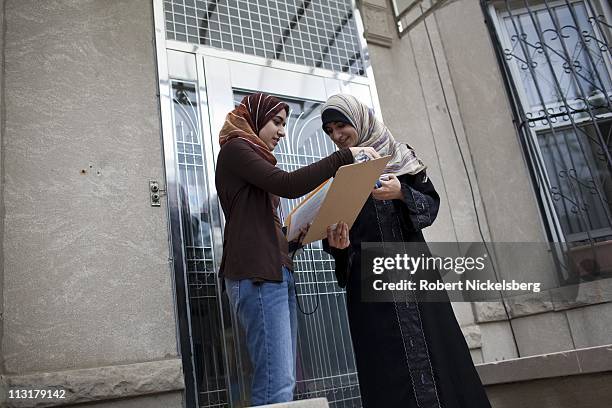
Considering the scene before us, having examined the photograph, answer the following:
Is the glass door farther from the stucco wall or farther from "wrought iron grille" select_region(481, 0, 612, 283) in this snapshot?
"wrought iron grille" select_region(481, 0, 612, 283)

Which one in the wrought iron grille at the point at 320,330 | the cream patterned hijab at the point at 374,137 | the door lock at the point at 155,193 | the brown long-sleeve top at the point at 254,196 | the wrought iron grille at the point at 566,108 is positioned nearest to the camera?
the brown long-sleeve top at the point at 254,196

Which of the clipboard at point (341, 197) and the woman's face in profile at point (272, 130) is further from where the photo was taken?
the woman's face in profile at point (272, 130)

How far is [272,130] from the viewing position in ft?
6.88

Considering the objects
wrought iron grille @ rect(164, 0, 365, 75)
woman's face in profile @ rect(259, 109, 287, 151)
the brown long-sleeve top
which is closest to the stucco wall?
wrought iron grille @ rect(164, 0, 365, 75)

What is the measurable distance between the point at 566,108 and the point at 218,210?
2357 mm

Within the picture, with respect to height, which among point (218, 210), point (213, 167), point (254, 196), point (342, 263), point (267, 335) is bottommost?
point (267, 335)

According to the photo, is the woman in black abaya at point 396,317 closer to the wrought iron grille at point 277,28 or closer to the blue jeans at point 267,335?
the blue jeans at point 267,335

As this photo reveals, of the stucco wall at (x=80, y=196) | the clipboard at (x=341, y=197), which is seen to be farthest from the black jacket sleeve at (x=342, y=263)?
the stucco wall at (x=80, y=196)

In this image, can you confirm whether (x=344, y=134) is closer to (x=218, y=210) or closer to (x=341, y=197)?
(x=341, y=197)

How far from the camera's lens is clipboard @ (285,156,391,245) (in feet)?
5.57

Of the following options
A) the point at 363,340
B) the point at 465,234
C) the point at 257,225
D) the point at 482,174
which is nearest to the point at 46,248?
the point at 257,225

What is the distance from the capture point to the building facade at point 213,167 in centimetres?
222

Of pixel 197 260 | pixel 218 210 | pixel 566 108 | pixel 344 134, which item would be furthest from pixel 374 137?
pixel 566 108

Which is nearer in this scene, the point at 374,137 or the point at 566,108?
the point at 374,137
